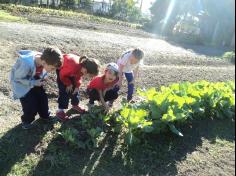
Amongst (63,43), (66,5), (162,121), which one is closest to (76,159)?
(162,121)

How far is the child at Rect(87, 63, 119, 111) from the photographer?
4.34 meters

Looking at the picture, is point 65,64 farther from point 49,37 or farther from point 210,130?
point 49,37

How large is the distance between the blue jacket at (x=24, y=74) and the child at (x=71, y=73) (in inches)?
15.3

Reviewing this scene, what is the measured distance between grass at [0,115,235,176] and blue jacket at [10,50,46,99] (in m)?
0.53

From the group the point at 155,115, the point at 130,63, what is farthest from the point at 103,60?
the point at 155,115

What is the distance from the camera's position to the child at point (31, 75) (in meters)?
3.58

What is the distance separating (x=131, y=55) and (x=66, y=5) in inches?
698

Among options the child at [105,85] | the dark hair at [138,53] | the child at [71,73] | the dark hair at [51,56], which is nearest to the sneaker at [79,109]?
the child at [105,85]

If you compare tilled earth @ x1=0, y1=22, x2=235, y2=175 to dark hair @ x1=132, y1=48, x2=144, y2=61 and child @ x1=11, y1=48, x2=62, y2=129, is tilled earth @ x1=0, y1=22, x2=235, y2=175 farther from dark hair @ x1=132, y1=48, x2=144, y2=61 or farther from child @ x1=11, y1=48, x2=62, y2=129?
dark hair @ x1=132, y1=48, x2=144, y2=61

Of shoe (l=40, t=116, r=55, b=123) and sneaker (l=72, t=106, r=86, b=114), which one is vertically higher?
sneaker (l=72, t=106, r=86, b=114)

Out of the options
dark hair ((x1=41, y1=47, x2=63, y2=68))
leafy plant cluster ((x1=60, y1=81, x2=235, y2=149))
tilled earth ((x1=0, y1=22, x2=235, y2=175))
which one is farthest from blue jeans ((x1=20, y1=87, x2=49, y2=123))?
tilled earth ((x1=0, y1=22, x2=235, y2=175))

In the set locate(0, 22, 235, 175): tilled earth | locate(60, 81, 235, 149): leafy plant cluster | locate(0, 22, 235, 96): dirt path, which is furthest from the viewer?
Answer: locate(0, 22, 235, 96): dirt path

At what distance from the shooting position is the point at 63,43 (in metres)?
8.23

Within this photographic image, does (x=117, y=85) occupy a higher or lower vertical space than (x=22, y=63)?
lower
